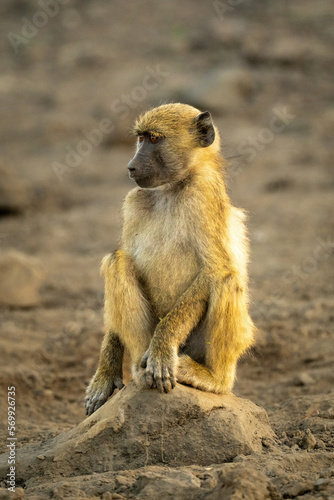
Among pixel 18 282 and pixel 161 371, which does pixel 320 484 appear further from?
pixel 18 282

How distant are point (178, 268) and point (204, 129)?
1.12m

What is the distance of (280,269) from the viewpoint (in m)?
10.2

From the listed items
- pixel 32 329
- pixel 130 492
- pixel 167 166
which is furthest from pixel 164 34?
pixel 130 492

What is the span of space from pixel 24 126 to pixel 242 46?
6.60 meters

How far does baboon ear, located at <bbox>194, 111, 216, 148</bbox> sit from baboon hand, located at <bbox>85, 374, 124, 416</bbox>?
1.96m

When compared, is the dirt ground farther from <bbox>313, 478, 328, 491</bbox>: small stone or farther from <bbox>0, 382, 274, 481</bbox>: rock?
<bbox>0, 382, 274, 481</bbox>: rock

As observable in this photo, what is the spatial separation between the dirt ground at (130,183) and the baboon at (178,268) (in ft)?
2.24

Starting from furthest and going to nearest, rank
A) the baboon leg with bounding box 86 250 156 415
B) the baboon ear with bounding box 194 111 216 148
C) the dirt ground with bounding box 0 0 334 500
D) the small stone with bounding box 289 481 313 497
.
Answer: the dirt ground with bounding box 0 0 334 500, the baboon ear with bounding box 194 111 216 148, the baboon leg with bounding box 86 250 156 415, the small stone with bounding box 289 481 313 497

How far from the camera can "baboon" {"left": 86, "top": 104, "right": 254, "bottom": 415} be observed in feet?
15.3

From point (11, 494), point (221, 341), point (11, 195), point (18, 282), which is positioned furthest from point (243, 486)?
point (11, 195)

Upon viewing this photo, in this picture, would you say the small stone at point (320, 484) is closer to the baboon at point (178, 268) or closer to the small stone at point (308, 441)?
the small stone at point (308, 441)

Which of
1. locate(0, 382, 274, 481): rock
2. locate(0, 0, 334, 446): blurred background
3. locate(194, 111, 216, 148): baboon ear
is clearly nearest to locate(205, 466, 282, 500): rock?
locate(0, 382, 274, 481): rock

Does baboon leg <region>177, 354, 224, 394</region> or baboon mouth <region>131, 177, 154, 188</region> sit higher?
baboon mouth <region>131, 177, 154, 188</region>

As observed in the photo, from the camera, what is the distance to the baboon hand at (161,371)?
4508 millimetres
